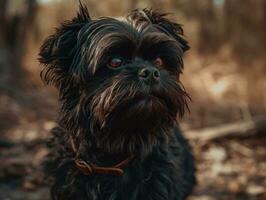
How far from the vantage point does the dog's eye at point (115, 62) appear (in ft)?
16.1

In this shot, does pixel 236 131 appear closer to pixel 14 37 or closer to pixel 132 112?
pixel 132 112

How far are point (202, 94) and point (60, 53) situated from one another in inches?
452

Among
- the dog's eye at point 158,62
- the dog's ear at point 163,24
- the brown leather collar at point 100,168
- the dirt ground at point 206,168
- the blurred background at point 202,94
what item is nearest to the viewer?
the dog's eye at point 158,62

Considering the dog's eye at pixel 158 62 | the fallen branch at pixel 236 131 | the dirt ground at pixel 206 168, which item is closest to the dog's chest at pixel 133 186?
the dog's eye at pixel 158 62

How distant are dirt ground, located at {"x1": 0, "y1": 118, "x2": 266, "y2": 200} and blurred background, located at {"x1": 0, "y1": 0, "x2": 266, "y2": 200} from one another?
0.04 ft

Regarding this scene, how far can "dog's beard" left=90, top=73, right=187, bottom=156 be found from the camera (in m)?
4.72

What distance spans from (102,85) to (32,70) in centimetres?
1298

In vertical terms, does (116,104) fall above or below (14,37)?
above

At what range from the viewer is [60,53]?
17.2 ft

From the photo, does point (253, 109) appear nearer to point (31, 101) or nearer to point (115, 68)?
point (31, 101)

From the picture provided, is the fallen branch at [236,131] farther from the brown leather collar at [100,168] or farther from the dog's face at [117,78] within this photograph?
the brown leather collar at [100,168]

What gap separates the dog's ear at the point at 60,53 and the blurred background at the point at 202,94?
2.41 meters

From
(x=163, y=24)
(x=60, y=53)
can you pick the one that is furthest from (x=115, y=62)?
(x=163, y=24)

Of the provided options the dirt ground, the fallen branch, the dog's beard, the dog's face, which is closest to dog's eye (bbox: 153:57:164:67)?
the dog's face
